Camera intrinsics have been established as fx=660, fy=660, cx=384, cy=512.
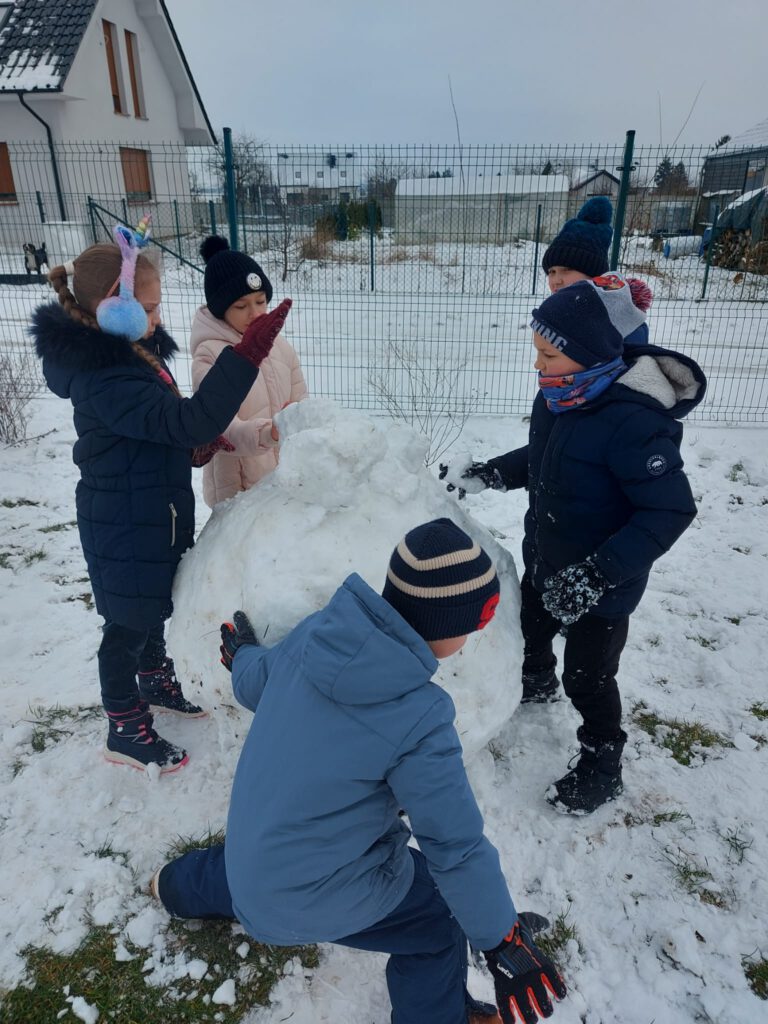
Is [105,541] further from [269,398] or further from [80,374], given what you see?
[269,398]

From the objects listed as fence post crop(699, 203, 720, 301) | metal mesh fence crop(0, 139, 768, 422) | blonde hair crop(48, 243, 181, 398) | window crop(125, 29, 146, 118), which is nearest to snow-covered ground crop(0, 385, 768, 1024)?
blonde hair crop(48, 243, 181, 398)

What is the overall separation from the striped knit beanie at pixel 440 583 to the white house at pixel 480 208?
6703 millimetres

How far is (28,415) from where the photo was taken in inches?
229

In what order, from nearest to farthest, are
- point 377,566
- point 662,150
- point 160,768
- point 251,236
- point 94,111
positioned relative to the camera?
1. point 377,566
2. point 160,768
3. point 662,150
4. point 251,236
5. point 94,111

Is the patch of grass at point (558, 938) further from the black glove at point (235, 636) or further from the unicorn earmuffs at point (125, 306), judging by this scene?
the unicorn earmuffs at point (125, 306)

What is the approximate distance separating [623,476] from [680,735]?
4.53 feet

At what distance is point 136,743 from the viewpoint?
8.13ft

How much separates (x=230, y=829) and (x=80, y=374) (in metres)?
1.36

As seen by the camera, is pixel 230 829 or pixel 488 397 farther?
pixel 488 397

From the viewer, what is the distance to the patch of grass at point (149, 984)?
5.84 feet

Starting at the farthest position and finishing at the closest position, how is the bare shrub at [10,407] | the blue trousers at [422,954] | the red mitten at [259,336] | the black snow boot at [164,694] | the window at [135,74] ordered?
1. the window at [135,74]
2. the bare shrub at [10,407]
3. the black snow boot at [164,694]
4. the red mitten at [259,336]
5. the blue trousers at [422,954]

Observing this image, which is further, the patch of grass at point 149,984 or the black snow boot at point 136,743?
the black snow boot at point 136,743

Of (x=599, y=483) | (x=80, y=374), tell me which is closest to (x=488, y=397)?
(x=599, y=483)

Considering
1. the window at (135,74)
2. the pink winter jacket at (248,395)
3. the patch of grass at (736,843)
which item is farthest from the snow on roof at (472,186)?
the window at (135,74)
